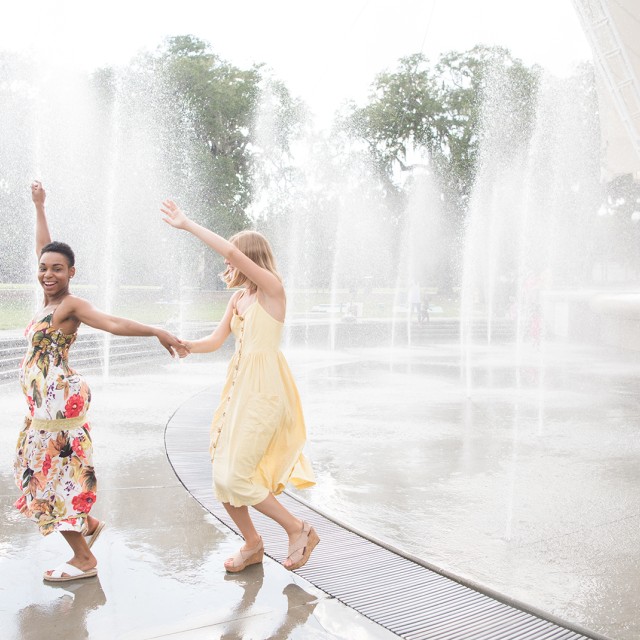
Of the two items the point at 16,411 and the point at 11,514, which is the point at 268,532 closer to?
the point at 11,514

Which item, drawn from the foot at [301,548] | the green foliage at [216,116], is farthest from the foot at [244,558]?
the green foliage at [216,116]

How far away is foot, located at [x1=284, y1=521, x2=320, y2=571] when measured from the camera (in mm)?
3504

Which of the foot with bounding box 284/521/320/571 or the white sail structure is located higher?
the white sail structure

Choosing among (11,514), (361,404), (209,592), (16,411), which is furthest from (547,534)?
(16,411)

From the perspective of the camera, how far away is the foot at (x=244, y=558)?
3523 mm

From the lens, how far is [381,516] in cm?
446

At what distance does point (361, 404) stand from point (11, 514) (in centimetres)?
473

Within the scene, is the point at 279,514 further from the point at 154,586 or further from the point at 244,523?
the point at 154,586

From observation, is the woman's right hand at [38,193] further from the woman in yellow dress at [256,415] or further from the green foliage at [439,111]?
the green foliage at [439,111]

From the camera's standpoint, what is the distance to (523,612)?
3188 millimetres

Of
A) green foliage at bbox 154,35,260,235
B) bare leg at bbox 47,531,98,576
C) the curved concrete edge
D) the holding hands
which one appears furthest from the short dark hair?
green foliage at bbox 154,35,260,235

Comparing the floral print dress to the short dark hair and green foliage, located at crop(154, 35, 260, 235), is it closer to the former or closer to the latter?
the short dark hair

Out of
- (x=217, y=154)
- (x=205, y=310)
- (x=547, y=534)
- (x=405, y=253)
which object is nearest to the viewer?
(x=547, y=534)

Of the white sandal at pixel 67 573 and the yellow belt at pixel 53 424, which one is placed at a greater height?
the yellow belt at pixel 53 424
